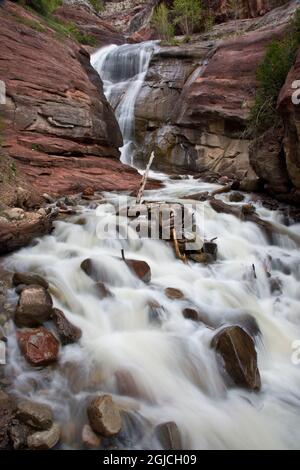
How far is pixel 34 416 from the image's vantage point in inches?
130

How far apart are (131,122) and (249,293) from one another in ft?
50.8

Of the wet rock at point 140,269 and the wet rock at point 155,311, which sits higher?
the wet rock at point 140,269

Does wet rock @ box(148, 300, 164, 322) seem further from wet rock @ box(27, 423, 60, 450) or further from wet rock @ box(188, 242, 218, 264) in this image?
wet rock @ box(27, 423, 60, 450)

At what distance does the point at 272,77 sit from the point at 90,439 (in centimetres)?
1074

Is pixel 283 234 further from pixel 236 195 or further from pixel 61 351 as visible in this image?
pixel 61 351

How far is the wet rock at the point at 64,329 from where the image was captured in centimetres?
449

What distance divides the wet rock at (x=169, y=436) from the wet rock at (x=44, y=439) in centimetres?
102

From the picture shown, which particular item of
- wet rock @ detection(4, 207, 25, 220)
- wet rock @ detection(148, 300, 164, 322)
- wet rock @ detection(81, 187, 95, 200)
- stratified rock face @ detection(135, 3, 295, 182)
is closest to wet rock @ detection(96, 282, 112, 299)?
wet rock @ detection(148, 300, 164, 322)

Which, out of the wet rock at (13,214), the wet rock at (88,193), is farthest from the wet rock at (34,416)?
the wet rock at (88,193)

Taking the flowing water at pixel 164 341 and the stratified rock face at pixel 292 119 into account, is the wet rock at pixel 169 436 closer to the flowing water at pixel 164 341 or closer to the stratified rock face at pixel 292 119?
the flowing water at pixel 164 341

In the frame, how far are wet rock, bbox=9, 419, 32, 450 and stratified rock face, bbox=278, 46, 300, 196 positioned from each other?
26.5 feet

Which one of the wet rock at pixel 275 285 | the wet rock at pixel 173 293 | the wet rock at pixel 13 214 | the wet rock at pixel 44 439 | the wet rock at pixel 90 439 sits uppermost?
the wet rock at pixel 13 214

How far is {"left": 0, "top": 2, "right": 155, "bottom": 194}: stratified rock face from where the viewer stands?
10.9 m

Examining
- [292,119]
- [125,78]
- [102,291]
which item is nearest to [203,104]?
[125,78]
